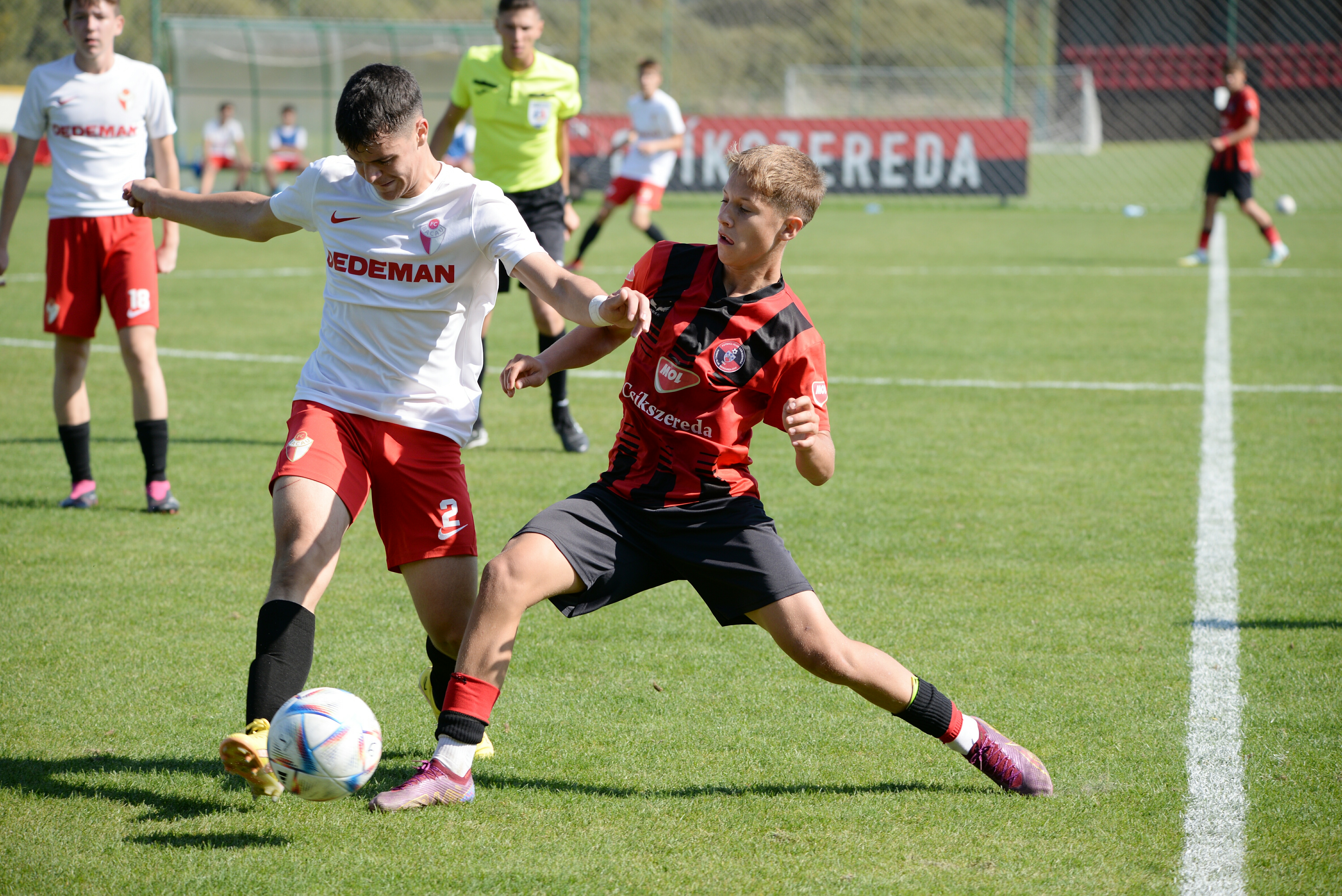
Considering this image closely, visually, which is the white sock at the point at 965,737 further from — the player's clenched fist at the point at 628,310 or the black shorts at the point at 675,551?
the player's clenched fist at the point at 628,310

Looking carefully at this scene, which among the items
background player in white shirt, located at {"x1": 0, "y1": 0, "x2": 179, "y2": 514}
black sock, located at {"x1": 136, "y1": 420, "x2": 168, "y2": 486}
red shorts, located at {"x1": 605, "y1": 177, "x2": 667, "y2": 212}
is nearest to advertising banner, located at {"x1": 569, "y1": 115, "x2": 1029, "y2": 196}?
red shorts, located at {"x1": 605, "y1": 177, "x2": 667, "y2": 212}

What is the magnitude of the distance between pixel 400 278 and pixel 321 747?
1.25 metres

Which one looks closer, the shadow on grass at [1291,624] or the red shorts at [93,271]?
the shadow on grass at [1291,624]

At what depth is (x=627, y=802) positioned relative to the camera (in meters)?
3.27

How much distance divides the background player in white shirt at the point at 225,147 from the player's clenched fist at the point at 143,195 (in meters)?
21.7

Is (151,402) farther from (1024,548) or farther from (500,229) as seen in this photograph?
(1024,548)

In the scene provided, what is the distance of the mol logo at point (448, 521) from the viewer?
3340 millimetres

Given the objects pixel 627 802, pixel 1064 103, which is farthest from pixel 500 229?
pixel 1064 103

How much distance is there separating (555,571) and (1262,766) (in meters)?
2.06

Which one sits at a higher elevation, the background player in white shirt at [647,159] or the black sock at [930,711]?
the background player in white shirt at [647,159]

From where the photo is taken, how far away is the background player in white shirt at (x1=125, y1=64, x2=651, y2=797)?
315 centimetres

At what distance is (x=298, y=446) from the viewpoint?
3275mm

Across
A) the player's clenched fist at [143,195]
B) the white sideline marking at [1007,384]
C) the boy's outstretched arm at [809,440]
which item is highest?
the player's clenched fist at [143,195]

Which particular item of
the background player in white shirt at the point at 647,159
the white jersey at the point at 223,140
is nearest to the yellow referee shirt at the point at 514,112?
the background player in white shirt at the point at 647,159
